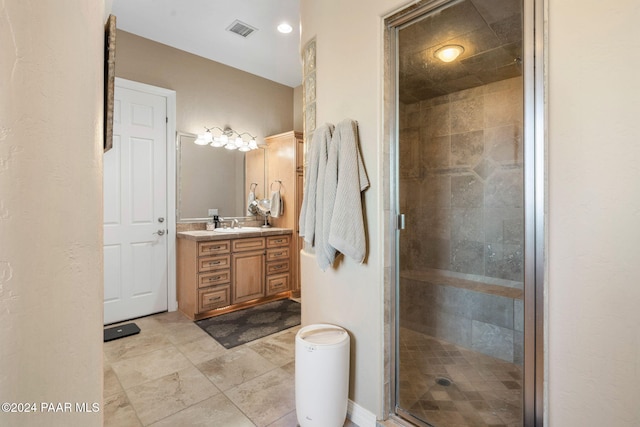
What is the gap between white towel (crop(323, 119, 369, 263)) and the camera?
63.0 inches

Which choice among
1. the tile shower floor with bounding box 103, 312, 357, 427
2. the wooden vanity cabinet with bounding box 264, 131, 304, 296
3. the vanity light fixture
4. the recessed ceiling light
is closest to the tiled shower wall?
the tile shower floor with bounding box 103, 312, 357, 427

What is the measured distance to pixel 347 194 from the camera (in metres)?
1.61

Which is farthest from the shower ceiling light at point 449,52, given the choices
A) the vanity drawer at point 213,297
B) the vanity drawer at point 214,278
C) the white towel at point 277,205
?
the vanity drawer at point 213,297

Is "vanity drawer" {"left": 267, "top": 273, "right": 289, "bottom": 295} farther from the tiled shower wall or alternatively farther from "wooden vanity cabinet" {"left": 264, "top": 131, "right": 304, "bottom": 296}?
the tiled shower wall

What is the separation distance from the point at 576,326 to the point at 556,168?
551mm

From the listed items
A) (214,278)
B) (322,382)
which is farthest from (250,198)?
(322,382)

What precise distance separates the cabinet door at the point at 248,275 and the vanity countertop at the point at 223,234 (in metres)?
0.22

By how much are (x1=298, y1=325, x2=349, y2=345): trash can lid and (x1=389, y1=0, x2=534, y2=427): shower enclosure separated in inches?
11.9

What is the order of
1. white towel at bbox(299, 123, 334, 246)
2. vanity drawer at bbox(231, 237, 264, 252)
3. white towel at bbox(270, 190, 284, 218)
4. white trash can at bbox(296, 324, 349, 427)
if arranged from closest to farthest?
white trash can at bbox(296, 324, 349, 427) → white towel at bbox(299, 123, 334, 246) → vanity drawer at bbox(231, 237, 264, 252) → white towel at bbox(270, 190, 284, 218)

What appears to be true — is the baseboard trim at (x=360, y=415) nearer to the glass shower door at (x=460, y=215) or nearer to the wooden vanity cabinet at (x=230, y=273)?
the glass shower door at (x=460, y=215)

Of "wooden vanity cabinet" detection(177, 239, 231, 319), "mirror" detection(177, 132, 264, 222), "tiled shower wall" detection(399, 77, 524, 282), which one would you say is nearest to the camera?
"tiled shower wall" detection(399, 77, 524, 282)

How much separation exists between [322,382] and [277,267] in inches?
96.0

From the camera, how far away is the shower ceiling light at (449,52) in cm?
209

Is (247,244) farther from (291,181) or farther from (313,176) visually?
(313,176)
